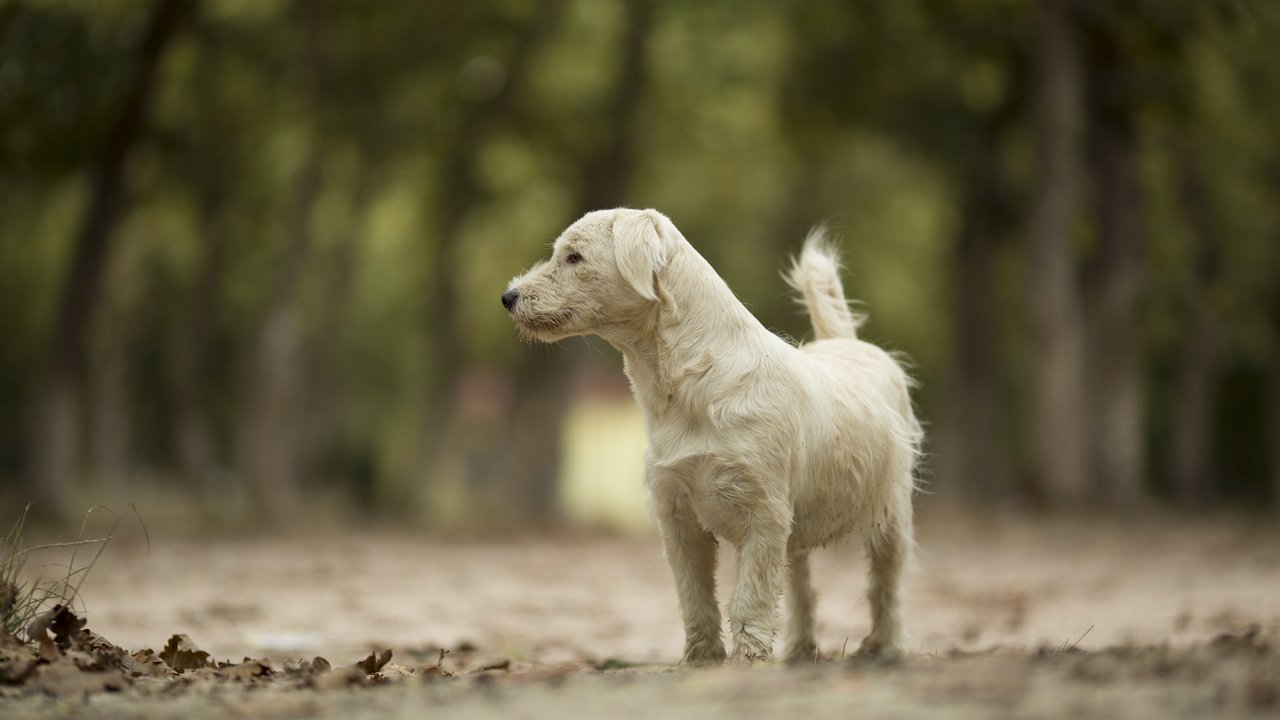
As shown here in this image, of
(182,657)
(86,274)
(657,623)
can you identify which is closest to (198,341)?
(86,274)

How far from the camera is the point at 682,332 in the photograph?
6.93 metres

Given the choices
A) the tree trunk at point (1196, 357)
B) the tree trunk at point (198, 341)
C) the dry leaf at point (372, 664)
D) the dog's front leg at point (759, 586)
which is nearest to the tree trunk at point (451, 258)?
the tree trunk at point (198, 341)

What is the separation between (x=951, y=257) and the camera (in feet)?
108

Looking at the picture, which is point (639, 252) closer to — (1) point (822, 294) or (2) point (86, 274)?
(1) point (822, 294)

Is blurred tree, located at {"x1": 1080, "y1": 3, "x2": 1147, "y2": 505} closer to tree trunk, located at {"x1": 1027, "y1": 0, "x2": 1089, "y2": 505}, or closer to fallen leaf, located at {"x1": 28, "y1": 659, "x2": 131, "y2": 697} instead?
tree trunk, located at {"x1": 1027, "y1": 0, "x2": 1089, "y2": 505}

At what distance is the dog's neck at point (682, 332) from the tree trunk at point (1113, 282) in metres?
19.6

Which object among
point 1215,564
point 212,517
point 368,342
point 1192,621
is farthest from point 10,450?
point 1192,621

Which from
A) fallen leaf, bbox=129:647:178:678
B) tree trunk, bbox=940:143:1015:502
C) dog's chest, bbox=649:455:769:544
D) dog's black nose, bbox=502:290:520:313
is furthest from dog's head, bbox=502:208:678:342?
tree trunk, bbox=940:143:1015:502

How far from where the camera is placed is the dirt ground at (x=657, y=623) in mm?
4895

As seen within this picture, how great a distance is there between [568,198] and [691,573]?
23.5 meters

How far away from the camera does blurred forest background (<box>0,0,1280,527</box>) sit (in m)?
22.1

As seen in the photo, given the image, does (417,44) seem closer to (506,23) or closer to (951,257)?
(506,23)

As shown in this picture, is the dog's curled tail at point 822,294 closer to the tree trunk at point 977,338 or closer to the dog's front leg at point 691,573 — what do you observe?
the dog's front leg at point 691,573

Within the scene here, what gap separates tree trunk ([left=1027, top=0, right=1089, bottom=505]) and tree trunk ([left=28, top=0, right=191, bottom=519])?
13212 millimetres
